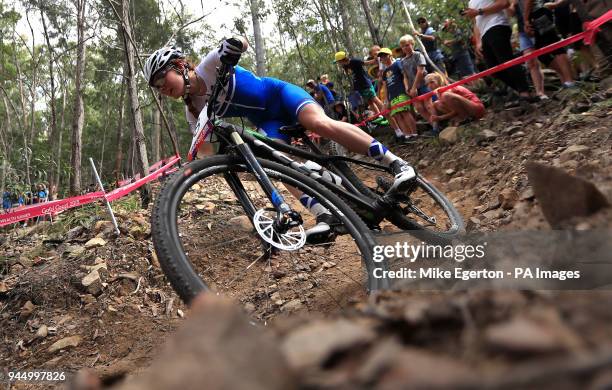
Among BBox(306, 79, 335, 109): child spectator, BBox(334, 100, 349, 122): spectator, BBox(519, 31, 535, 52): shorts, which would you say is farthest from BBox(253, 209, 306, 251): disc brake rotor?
BBox(334, 100, 349, 122): spectator

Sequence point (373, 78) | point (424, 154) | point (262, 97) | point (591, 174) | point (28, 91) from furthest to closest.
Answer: point (28, 91) < point (373, 78) < point (424, 154) < point (262, 97) < point (591, 174)

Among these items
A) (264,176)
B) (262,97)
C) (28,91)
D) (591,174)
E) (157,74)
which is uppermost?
(28,91)

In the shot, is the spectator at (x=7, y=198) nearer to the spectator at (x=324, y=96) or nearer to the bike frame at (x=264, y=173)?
the spectator at (x=324, y=96)

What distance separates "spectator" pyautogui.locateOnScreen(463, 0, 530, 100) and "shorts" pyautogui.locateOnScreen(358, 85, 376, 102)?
2.78 meters

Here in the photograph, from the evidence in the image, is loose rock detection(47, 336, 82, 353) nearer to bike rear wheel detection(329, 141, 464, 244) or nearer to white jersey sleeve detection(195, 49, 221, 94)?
white jersey sleeve detection(195, 49, 221, 94)

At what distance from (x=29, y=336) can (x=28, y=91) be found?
82.2 ft

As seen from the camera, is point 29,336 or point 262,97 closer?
point 262,97

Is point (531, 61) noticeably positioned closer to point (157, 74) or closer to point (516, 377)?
point (157, 74)

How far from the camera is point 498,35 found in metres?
5.00

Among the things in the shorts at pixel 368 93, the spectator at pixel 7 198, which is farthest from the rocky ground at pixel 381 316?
the shorts at pixel 368 93

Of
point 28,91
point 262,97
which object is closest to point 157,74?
point 262,97

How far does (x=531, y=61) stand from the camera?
16.1 ft

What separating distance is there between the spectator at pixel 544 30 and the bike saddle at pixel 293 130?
3.59 metres

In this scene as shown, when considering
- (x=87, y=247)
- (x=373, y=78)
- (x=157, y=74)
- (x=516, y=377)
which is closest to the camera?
(x=516, y=377)
